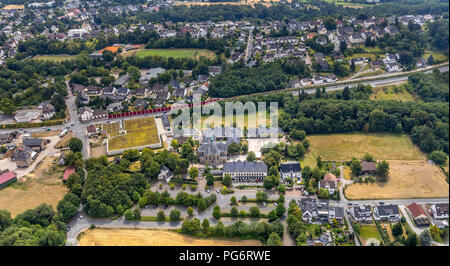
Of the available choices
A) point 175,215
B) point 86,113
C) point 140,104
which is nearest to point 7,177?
point 86,113

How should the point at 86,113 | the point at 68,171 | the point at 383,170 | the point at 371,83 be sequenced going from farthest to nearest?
1. the point at 371,83
2. the point at 86,113
3. the point at 68,171
4. the point at 383,170

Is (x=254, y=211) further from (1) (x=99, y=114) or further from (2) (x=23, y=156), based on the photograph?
(1) (x=99, y=114)

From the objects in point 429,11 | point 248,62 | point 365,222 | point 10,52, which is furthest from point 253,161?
point 10,52

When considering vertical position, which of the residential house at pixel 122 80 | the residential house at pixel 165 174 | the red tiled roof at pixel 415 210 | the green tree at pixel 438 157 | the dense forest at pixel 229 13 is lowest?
the residential house at pixel 165 174

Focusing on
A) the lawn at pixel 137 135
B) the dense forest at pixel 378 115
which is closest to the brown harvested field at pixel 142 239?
the lawn at pixel 137 135

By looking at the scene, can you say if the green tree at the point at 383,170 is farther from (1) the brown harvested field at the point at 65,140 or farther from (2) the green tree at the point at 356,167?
(1) the brown harvested field at the point at 65,140

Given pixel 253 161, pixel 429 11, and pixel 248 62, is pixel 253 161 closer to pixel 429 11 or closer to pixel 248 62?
pixel 248 62
